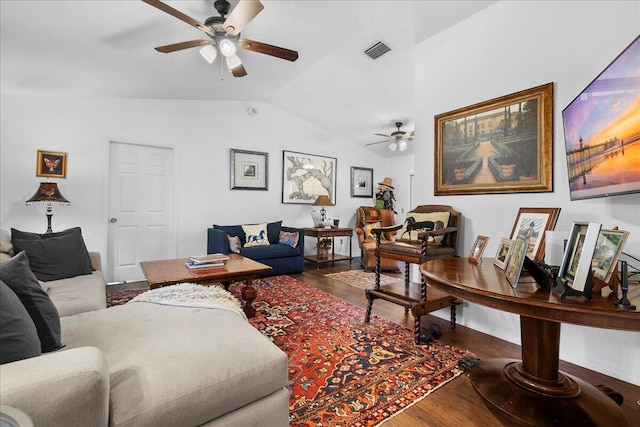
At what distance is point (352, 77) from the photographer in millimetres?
3922

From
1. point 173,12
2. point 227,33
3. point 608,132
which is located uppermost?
point 227,33

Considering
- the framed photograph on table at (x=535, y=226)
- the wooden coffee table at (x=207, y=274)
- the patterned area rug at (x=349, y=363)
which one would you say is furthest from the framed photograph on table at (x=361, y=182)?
the framed photograph on table at (x=535, y=226)

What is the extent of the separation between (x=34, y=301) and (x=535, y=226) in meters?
2.53

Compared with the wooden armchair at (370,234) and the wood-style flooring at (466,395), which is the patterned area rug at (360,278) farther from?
the wood-style flooring at (466,395)

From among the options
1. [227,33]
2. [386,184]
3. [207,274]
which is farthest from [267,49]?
[386,184]

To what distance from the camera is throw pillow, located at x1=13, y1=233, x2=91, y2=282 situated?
2.34 metres

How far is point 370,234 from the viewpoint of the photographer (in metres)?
5.06

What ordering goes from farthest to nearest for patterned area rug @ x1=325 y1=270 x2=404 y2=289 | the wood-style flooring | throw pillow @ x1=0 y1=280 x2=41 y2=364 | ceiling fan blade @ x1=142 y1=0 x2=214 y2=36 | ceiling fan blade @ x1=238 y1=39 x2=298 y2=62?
patterned area rug @ x1=325 y1=270 x2=404 y2=289 < ceiling fan blade @ x1=238 y1=39 x2=298 y2=62 < ceiling fan blade @ x1=142 y1=0 x2=214 y2=36 < the wood-style flooring < throw pillow @ x1=0 y1=280 x2=41 y2=364

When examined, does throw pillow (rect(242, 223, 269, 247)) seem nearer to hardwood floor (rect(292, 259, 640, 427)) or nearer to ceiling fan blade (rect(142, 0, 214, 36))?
hardwood floor (rect(292, 259, 640, 427))

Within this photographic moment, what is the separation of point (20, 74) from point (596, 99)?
4.33 m

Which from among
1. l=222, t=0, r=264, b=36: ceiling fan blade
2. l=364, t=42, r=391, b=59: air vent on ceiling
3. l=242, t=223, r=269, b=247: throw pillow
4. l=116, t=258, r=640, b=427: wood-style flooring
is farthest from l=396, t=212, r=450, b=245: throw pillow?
l=242, t=223, r=269, b=247: throw pillow

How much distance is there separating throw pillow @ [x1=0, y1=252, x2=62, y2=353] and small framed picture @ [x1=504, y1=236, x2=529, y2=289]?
5.93 ft

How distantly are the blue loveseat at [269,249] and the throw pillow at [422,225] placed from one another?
2064mm

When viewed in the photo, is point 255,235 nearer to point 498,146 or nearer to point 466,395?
point 498,146
